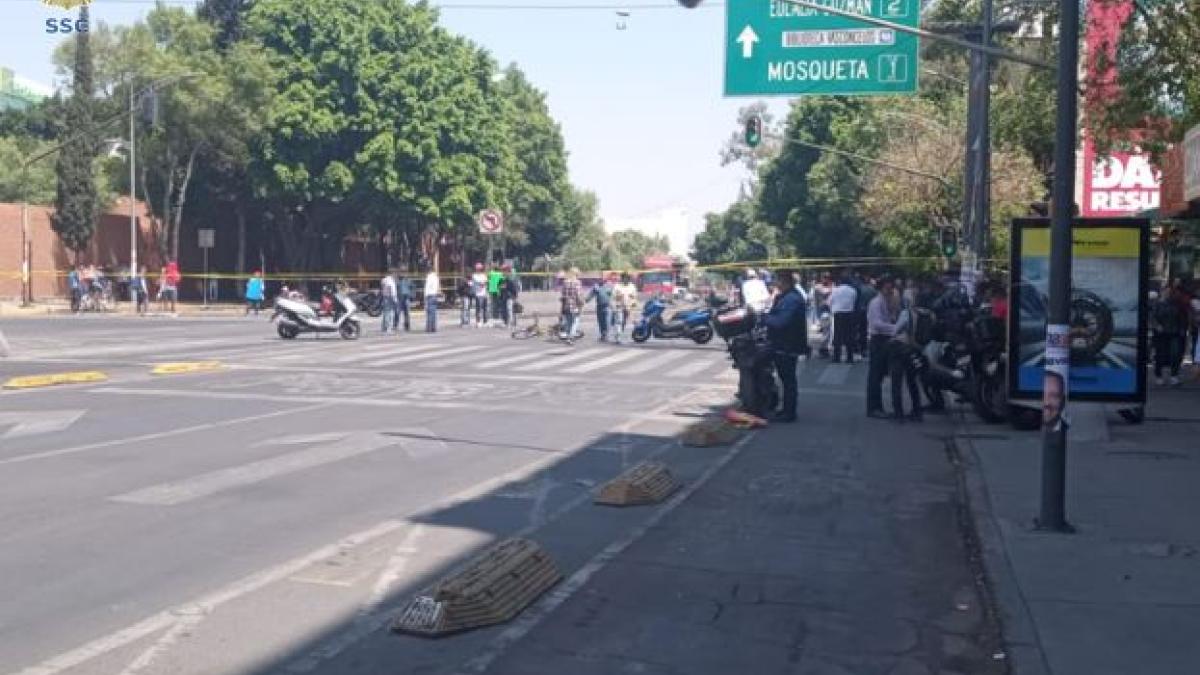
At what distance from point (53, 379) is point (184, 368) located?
273 cm

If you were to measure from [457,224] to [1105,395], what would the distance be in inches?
1932

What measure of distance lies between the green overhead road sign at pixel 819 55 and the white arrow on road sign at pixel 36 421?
453 inches

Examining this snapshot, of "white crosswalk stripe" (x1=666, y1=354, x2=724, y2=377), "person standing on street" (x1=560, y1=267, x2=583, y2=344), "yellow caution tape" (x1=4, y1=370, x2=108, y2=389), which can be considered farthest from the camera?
"person standing on street" (x1=560, y1=267, x2=583, y2=344)

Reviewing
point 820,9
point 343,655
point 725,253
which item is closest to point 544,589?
point 343,655

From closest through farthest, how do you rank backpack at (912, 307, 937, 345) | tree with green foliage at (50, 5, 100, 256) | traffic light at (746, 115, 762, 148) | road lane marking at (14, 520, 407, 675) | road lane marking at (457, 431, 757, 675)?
road lane marking at (14, 520, 407, 675) < road lane marking at (457, 431, 757, 675) < backpack at (912, 307, 937, 345) < traffic light at (746, 115, 762, 148) < tree with green foliage at (50, 5, 100, 256)

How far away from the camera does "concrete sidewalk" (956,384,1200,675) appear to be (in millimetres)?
6945

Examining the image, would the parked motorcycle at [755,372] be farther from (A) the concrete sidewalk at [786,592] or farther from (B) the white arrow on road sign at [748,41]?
(B) the white arrow on road sign at [748,41]

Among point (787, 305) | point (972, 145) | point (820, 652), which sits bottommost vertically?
point (820, 652)

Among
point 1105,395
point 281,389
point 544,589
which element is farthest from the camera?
point 281,389

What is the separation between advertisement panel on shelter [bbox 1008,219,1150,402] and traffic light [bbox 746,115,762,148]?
54.4ft

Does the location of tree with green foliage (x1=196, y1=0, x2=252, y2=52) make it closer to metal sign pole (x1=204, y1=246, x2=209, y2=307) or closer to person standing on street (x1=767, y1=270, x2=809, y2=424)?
metal sign pole (x1=204, y1=246, x2=209, y2=307)

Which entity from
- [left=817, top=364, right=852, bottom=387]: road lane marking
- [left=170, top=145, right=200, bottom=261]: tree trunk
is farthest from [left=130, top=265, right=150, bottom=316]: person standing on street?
[left=817, top=364, right=852, bottom=387]: road lane marking

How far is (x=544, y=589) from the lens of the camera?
313 inches

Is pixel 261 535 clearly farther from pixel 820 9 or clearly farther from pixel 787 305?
pixel 820 9
